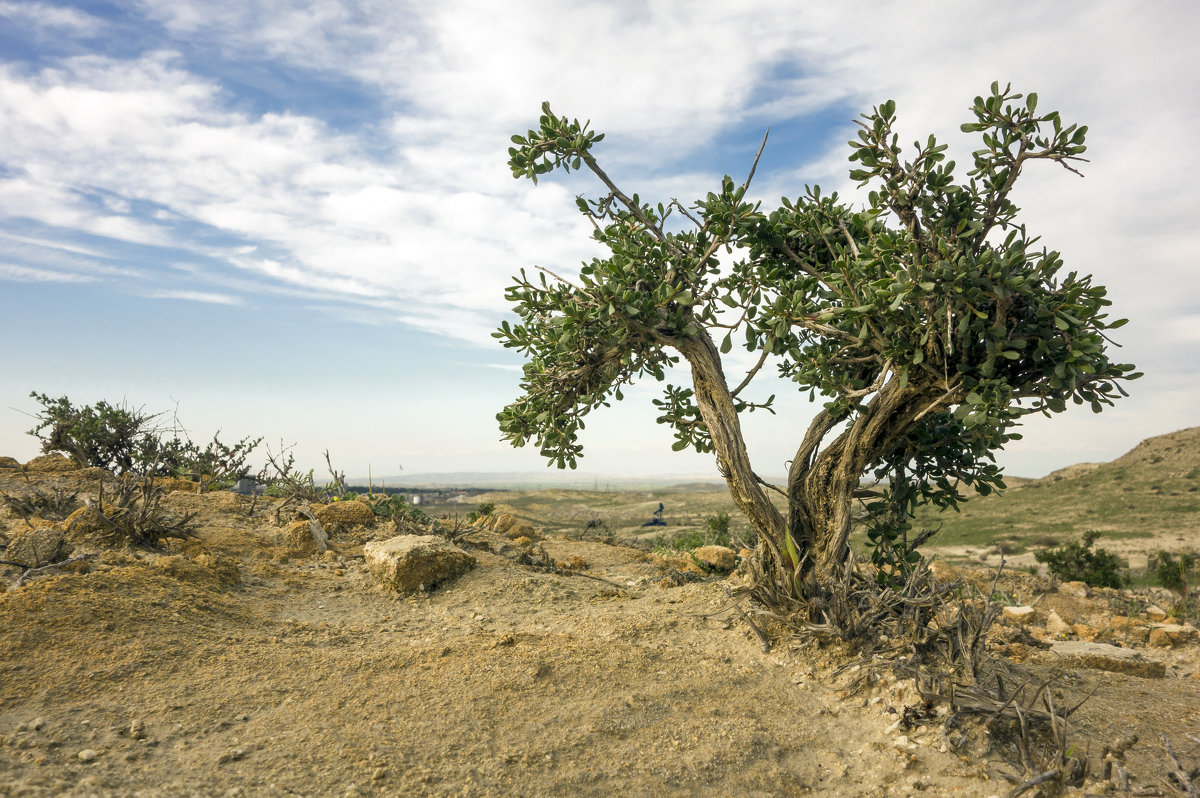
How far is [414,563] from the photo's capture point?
6512mm

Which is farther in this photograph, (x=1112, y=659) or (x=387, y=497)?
(x=387, y=497)

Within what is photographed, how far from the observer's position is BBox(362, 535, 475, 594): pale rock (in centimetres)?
645

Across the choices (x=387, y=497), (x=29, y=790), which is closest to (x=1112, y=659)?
(x=29, y=790)

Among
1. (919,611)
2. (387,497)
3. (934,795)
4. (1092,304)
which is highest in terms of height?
(1092,304)

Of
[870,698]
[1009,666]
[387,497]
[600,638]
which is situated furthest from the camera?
[387,497]

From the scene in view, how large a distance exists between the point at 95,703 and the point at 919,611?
4905 millimetres

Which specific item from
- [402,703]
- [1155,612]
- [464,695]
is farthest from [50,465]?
[1155,612]

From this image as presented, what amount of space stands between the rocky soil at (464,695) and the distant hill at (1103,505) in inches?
970

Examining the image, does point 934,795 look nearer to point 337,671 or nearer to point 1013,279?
point 1013,279

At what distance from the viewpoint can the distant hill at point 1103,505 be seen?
2844 cm

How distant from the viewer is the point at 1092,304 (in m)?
3.89

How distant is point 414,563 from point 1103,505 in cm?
3779

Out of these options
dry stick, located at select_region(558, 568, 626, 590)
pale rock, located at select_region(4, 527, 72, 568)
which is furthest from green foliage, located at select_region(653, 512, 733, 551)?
pale rock, located at select_region(4, 527, 72, 568)

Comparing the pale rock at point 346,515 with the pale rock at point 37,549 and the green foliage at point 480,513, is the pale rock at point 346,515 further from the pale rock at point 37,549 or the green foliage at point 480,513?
the pale rock at point 37,549
